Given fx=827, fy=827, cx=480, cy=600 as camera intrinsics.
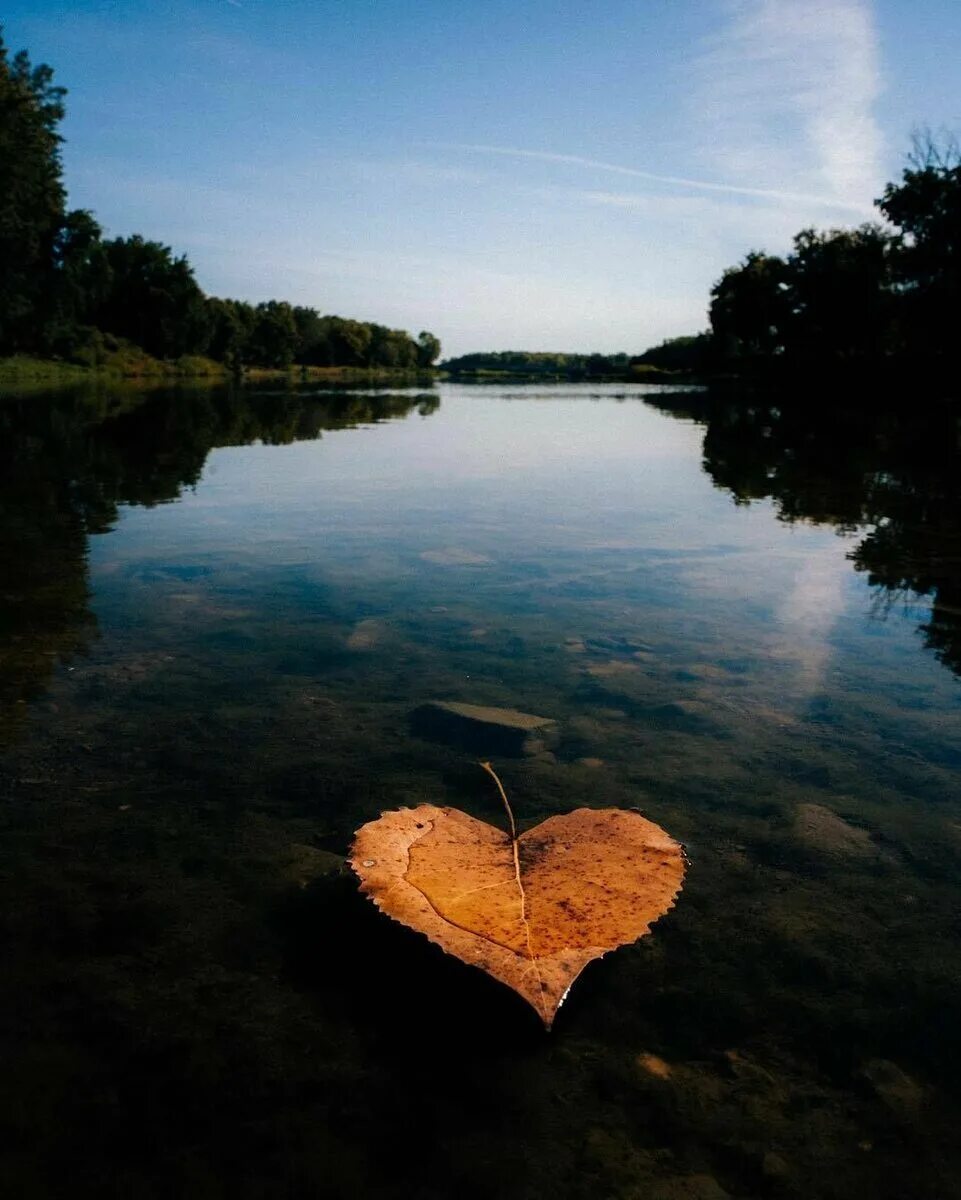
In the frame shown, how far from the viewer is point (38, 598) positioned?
19.3 feet

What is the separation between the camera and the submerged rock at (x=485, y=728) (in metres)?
3.69

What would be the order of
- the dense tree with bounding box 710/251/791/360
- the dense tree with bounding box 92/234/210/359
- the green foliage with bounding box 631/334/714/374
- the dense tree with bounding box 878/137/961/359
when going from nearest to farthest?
1. the dense tree with bounding box 878/137/961/359
2. the dense tree with bounding box 710/251/791/360
3. the dense tree with bounding box 92/234/210/359
4. the green foliage with bounding box 631/334/714/374

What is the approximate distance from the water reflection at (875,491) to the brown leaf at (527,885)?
3.34 m

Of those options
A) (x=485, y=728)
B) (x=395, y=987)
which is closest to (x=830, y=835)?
(x=485, y=728)

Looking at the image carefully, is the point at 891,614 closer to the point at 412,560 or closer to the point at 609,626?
the point at 609,626

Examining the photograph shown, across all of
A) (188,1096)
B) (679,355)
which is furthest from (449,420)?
(679,355)

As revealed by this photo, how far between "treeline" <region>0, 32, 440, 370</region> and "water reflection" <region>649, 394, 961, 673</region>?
44.1 m

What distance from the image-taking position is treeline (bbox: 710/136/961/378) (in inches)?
1822

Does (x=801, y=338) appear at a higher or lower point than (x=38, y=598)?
higher

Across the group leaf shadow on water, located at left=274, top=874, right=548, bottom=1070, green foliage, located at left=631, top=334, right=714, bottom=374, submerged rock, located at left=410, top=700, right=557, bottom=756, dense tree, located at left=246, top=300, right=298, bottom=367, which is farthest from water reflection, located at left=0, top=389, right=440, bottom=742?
dense tree, located at left=246, top=300, right=298, bottom=367

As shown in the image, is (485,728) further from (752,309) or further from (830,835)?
(752,309)

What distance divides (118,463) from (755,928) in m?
14.2

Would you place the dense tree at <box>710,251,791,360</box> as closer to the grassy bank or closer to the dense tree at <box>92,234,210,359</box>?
the grassy bank

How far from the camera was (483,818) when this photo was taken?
306 centimetres
